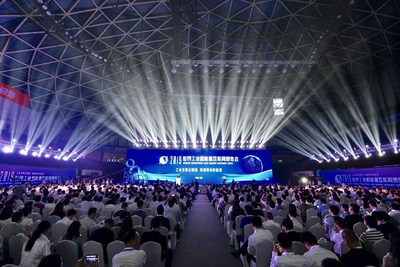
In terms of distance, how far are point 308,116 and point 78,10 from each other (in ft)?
101

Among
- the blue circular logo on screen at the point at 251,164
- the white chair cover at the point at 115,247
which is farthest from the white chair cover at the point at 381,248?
the blue circular logo on screen at the point at 251,164

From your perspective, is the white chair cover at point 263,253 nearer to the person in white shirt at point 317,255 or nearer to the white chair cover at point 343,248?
the person in white shirt at point 317,255

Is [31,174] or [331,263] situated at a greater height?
[31,174]

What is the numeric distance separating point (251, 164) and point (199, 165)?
7.19 meters

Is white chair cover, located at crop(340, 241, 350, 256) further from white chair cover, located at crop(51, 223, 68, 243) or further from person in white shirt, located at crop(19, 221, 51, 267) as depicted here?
white chair cover, located at crop(51, 223, 68, 243)

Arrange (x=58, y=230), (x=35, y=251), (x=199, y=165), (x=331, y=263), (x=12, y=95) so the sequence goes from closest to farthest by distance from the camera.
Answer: (x=331, y=263), (x=35, y=251), (x=58, y=230), (x=12, y=95), (x=199, y=165)

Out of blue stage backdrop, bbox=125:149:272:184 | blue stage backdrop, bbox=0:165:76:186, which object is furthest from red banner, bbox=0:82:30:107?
blue stage backdrop, bbox=125:149:272:184

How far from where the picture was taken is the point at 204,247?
640 cm

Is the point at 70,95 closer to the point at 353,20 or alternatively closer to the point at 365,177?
the point at 353,20

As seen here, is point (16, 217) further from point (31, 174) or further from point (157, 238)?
point (31, 174)

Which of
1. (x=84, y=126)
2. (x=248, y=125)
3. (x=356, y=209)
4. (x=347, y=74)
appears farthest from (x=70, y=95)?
(x=347, y=74)

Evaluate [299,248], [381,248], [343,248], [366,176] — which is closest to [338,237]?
[343,248]

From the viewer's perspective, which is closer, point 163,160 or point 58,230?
point 58,230

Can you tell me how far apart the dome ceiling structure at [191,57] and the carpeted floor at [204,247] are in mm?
12207
